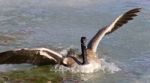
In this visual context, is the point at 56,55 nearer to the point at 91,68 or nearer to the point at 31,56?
the point at 31,56

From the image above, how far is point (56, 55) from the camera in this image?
32.3 feet

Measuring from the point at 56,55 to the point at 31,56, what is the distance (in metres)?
0.48

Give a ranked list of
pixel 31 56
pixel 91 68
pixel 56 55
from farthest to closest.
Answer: pixel 91 68 → pixel 56 55 → pixel 31 56

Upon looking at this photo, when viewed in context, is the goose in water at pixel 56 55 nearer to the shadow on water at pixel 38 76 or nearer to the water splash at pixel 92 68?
A: the water splash at pixel 92 68

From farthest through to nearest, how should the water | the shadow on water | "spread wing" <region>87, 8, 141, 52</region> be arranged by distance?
"spread wing" <region>87, 8, 141, 52</region>
the water
the shadow on water

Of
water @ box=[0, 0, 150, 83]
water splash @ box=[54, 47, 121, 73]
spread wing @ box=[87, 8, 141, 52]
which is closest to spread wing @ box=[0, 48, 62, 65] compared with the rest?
water splash @ box=[54, 47, 121, 73]

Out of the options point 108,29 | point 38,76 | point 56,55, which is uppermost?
point 108,29

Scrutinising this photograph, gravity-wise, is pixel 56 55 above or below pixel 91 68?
above

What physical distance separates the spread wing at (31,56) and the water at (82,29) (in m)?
0.29

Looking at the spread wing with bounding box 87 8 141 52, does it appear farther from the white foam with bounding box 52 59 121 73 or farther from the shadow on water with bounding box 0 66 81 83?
the shadow on water with bounding box 0 66 81 83

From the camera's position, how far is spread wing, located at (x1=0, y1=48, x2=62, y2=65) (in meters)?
9.31

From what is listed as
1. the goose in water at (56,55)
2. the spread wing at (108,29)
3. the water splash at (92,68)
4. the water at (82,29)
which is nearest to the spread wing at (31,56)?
the goose in water at (56,55)

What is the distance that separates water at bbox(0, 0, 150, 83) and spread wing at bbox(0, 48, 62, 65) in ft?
0.95

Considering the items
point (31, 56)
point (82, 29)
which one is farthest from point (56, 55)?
point (82, 29)
